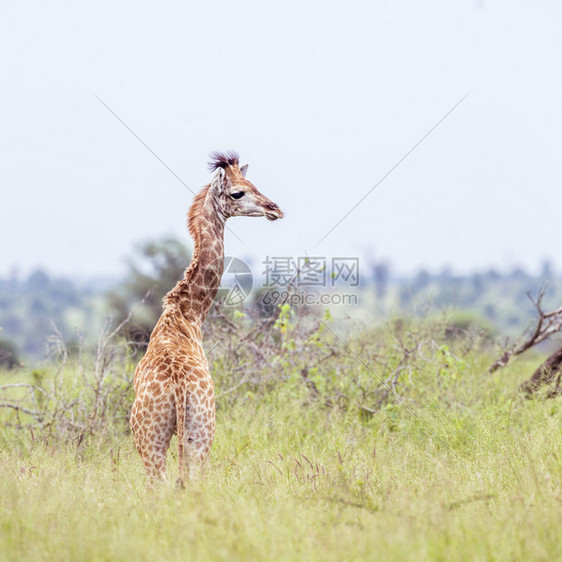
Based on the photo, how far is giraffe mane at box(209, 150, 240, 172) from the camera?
7.15 metres

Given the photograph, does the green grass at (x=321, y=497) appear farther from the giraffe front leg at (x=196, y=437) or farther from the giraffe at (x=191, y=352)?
the giraffe at (x=191, y=352)

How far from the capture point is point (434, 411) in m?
8.11

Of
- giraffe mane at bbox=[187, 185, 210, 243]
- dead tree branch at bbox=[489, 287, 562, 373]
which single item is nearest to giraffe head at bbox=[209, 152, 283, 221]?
giraffe mane at bbox=[187, 185, 210, 243]

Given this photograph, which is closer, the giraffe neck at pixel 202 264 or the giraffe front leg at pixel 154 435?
the giraffe front leg at pixel 154 435

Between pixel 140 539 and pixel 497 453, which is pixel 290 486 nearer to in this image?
pixel 140 539

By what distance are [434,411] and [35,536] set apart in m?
4.77

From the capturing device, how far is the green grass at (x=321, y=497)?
4.34 m

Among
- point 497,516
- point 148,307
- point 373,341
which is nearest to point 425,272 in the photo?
point 148,307

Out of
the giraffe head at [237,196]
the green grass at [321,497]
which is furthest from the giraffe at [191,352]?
the green grass at [321,497]

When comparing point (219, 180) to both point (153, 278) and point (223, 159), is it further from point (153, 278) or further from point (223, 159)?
point (153, 278)

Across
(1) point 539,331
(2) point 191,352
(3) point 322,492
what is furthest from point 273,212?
(1) point 539,331

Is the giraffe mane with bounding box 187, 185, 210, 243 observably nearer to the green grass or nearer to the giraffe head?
the giraffe head

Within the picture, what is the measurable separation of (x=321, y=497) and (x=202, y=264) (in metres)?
2.58

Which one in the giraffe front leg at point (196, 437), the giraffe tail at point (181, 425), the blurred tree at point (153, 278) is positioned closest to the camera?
the giraffe tail at point (181, 425)
